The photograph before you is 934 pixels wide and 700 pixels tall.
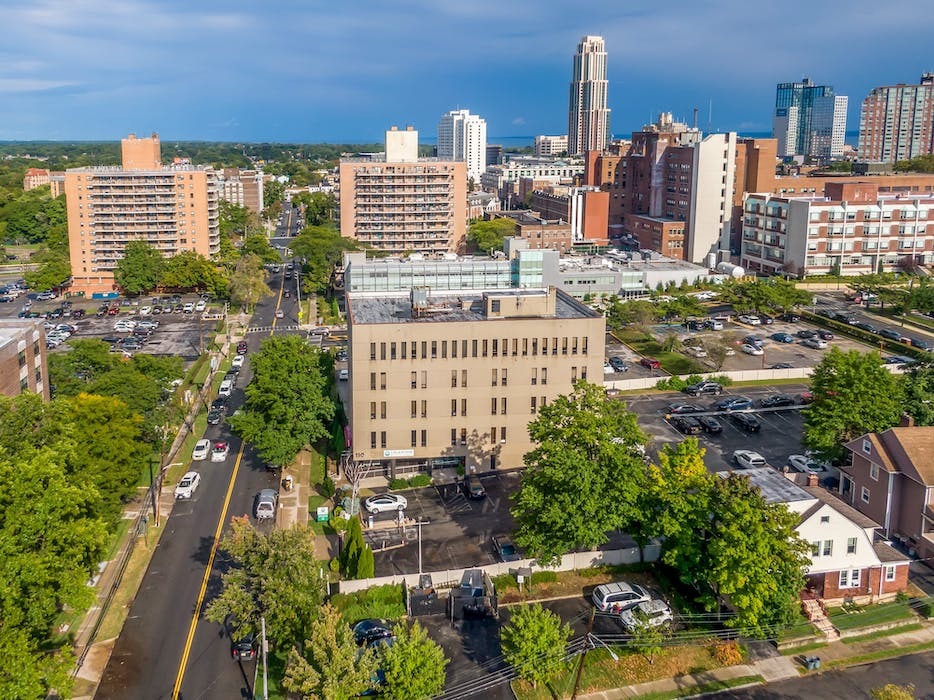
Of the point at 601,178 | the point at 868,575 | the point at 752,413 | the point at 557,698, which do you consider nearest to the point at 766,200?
the point at 601,178

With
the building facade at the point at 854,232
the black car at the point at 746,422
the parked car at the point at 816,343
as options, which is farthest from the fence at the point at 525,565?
the building facade at the point at 854,232

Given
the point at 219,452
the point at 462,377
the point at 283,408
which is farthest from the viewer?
the point at 219,452

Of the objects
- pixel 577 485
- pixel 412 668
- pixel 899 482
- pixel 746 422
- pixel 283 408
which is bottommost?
pixel 412 668

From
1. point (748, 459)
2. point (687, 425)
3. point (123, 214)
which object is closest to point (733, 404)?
point (687, 425)

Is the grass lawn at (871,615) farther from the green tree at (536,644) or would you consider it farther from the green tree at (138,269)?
the green tree at (138,269)

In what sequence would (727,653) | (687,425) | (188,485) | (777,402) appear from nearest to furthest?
(727,653) → (188,485) → (687,425) → (777,402)

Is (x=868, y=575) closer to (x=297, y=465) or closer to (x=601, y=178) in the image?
(x=297, y=465)

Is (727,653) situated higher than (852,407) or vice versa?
(852,407)

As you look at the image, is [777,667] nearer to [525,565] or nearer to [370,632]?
[525,565]
